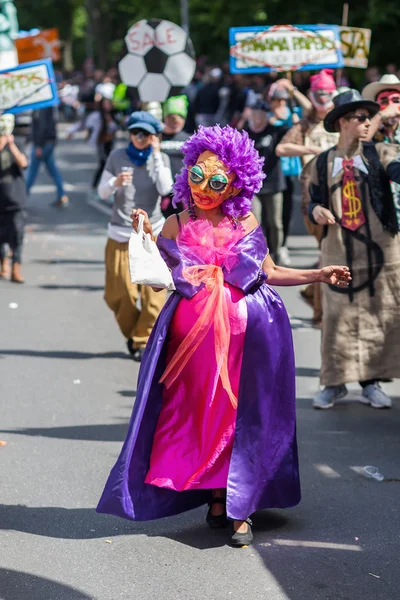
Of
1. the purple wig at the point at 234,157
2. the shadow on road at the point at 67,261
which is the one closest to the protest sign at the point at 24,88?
the shadow on road at the point at 67,261

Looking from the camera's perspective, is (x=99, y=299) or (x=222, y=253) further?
(x=99, y=299)

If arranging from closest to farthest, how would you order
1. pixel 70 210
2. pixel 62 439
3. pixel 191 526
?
pixel 191 526 → pixel 62 439 → pixel 70 210

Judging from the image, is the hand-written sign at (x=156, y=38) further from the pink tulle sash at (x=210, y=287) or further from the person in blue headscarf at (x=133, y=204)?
the pink tulle sash at (x=210, y=287)

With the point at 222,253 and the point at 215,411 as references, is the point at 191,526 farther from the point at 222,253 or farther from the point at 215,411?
the point at 222,253

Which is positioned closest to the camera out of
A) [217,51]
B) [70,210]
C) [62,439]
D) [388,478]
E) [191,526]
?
[191,526]

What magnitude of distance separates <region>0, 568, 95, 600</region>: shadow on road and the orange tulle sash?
1.02 meters

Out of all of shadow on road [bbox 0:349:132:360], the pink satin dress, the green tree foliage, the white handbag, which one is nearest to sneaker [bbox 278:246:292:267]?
the green tree foliage

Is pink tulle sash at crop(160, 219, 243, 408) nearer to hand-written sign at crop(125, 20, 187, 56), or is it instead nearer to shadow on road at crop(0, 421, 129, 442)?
shadow on road at crop(0, 421, 129, 442)

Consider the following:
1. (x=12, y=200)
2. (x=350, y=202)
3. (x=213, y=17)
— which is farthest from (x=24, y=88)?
(x=213, y=17)

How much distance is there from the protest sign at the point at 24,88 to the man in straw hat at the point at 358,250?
5.16 metres

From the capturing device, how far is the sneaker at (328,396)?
7895mm

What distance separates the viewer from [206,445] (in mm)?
5363

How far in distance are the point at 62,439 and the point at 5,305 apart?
479cm

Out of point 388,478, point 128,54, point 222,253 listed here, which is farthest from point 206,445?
point 128,54
